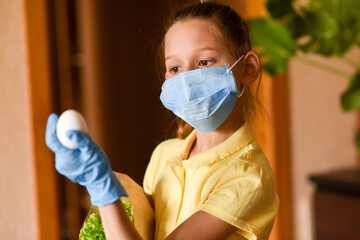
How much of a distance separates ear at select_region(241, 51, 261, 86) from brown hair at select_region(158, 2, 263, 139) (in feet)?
0.05

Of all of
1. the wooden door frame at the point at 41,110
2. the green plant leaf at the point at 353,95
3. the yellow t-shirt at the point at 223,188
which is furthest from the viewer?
the wooden door frame at the point at 41,110

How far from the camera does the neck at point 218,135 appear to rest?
69cm

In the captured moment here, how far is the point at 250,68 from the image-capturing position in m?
0.68

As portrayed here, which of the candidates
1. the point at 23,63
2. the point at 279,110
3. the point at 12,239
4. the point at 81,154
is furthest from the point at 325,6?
the point at 279,110

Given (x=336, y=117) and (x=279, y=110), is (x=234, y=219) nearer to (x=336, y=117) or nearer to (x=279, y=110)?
(x=279, y=110)

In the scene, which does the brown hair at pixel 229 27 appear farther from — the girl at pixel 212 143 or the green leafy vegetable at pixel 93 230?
the green leafy vegetable at pixel 93 230

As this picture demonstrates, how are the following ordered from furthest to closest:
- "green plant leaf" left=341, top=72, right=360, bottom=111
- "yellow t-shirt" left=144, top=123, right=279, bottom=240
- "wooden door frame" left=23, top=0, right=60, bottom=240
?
"wooden door frame" left=23, top=0, right=60, bottom=240
"yellow t-shirt" left=144, top=123, right=279, bottom=240
"green plant leaf" left=341, top=72, right=360, bottom=111

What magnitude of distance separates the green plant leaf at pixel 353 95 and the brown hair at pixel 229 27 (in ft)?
0.96

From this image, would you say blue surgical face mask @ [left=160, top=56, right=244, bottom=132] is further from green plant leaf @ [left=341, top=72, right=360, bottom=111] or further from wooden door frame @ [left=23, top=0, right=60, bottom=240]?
wooden door frame @ [left=23, top=0, right=60, bottom=240]

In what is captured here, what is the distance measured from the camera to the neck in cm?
69

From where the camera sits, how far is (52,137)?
0.45 meters

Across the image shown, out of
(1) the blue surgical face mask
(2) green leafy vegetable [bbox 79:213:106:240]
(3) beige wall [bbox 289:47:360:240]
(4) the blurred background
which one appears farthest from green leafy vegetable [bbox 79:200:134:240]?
(3) beige wall [bbox 289:47:360:240]

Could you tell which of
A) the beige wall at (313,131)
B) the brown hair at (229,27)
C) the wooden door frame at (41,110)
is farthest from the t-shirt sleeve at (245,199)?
the beige wall at (313,131)

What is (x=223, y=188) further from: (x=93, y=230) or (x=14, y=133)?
(x=14, y=133)
